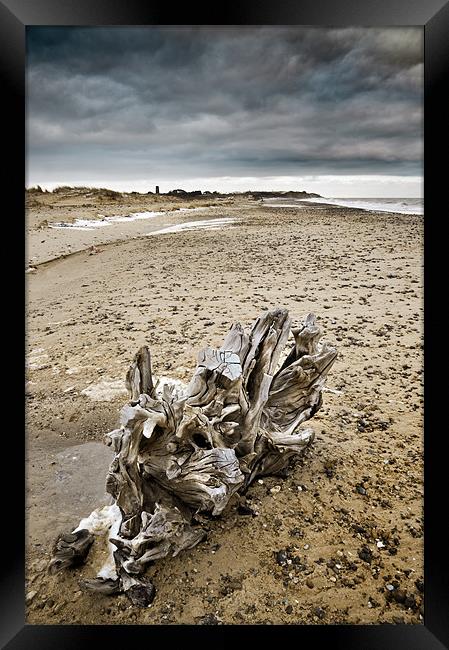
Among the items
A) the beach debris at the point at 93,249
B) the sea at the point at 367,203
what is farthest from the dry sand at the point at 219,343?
the sea at the point at 367,203

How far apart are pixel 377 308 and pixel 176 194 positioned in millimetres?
2126

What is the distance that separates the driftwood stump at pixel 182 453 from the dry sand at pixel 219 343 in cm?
9

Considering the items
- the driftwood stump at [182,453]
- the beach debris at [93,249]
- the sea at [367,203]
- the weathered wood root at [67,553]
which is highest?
the sea at [367,203]

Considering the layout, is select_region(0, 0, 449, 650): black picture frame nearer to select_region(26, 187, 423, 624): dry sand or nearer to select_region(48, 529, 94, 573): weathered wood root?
select_region(26, 187, 423, 624): dry sand

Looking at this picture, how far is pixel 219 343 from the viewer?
4.52 metres

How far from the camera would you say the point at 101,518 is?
2.42 m

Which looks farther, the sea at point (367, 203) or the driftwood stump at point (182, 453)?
the sea at point (367, 203)

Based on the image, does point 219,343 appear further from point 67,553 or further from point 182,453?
point 67,553

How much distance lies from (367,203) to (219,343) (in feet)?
6.07

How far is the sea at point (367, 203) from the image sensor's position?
4.64m
